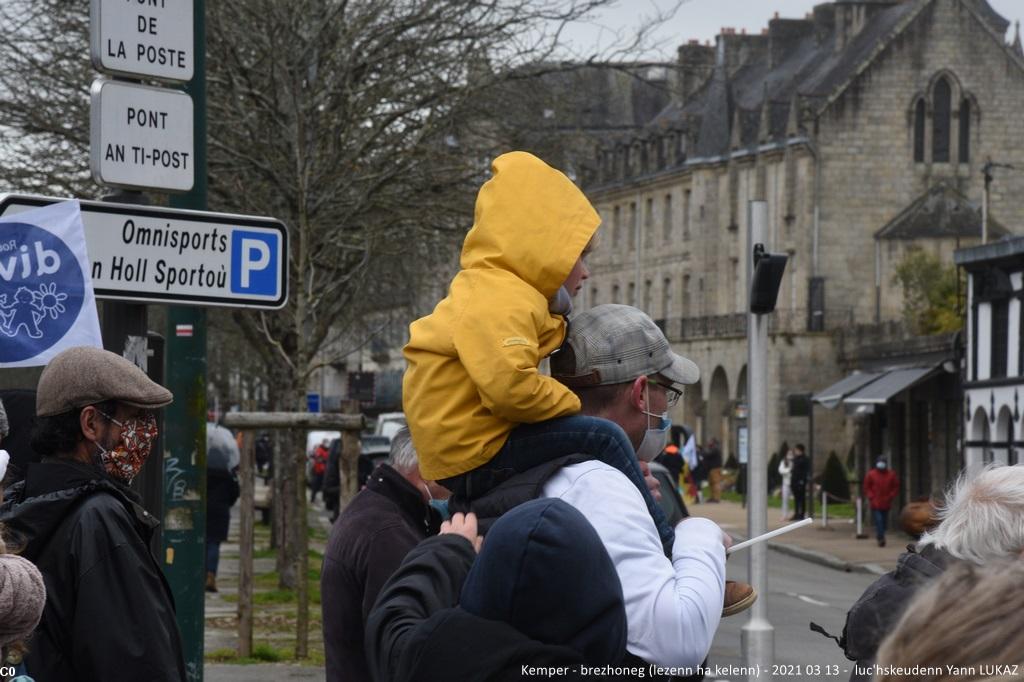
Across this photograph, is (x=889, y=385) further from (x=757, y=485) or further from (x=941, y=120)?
(x=941, y=120)

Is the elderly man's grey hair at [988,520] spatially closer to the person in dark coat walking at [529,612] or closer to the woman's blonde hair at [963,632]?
the person in dark coat walking at [529,612]

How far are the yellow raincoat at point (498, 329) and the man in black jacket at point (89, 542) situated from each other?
921mm

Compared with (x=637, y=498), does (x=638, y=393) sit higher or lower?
higher

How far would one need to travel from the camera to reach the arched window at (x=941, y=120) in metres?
74.6

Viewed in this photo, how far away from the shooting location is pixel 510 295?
145 inches

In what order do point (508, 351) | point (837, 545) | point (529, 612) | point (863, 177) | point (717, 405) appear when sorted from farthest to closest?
1. point (717, 405)
2. point (863, 177)
3. point (837, 545)
4. point (508, 351)
5. point (529, 612)

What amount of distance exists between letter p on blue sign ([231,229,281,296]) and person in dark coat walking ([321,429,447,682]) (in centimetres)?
125

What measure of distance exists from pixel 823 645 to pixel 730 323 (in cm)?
6417

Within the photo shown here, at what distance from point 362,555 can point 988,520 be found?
2.04 metres

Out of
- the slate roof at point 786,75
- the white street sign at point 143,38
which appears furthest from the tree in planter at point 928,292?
the white street sign at point 143,38

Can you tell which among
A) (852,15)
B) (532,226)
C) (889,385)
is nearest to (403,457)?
(532,226)

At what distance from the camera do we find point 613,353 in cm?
390

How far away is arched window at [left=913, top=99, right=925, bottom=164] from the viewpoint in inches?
2943

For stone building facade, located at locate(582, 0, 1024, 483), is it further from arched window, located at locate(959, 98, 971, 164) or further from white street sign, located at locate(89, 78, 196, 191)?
white street sign, located at locate(89, 78, 196, 191)
